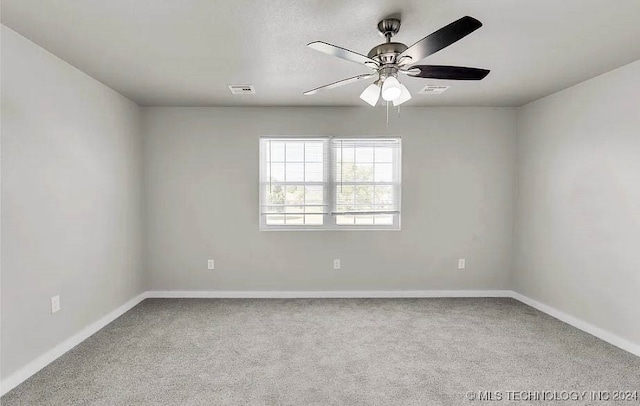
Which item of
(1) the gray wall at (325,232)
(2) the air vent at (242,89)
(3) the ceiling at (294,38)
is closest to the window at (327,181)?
(1) the gray wall at (325,232)

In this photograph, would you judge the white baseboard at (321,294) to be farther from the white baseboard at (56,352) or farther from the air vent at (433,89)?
the air vent at (433,89)

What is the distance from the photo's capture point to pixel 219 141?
4.39m

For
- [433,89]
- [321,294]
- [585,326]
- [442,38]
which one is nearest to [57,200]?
[321,294]

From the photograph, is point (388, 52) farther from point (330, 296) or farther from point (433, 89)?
point (330, 296)

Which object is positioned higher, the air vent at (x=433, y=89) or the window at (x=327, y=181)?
the air vent at (x=433, y=89)

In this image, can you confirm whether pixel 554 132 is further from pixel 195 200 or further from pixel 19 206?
pixel 19 206

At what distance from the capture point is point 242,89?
3.62 metres

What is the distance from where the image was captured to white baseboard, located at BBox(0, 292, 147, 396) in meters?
2.33

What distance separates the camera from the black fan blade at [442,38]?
1584 mm

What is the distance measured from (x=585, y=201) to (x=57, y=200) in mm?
4765

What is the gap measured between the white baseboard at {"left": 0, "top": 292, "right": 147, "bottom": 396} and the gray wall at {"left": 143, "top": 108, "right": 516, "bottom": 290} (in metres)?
0.83

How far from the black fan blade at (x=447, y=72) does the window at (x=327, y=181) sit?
2202 millimetres

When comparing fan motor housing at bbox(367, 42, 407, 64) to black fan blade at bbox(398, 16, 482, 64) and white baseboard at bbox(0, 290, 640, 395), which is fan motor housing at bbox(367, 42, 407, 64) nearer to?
black fan blade at bbox(398, 16, 482, 64)

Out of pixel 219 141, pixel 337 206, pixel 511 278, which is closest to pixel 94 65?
pixel 219 141
